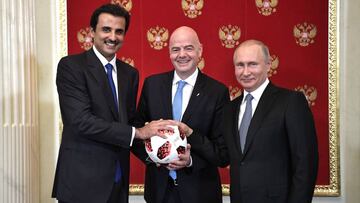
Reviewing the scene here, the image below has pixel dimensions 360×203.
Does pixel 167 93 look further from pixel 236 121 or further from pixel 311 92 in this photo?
pixel 311 92

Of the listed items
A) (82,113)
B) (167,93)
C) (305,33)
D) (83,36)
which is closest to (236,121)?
(167,93)

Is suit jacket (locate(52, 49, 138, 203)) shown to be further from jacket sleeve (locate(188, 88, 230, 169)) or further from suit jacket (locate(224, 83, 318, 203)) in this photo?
suit jacket (locate(224, 83, 318, 203))

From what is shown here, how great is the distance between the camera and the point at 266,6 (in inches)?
141

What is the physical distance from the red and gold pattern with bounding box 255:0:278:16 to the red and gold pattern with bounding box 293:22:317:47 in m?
0.25

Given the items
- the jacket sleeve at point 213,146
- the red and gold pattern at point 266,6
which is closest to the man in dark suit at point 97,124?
the jacket sleeve at point 213,146

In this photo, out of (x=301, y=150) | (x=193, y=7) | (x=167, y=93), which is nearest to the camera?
(x=301, y=150)

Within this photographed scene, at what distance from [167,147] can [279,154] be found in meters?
0.56

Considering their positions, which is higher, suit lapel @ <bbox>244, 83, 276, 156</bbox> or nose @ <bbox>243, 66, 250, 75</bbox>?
nose @ <bbox>243, 66, 250, 75</bbox>

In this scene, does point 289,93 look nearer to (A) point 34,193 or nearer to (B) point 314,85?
(B) point 314,85

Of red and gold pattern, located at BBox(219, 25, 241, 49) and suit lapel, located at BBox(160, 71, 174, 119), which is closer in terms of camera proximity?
suit lapel, located at BBox(160, 71, 174, 119)

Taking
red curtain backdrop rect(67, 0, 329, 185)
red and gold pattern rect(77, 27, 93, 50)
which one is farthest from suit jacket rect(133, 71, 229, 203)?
red and gold pattern rect(77, 27, 93, 50)

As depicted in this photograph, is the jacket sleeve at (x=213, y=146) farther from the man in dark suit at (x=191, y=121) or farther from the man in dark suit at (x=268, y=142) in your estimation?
the man in dark suit at (x=268, y=142)

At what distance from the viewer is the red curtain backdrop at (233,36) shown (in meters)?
3.53

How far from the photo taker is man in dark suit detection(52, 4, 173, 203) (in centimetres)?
225
